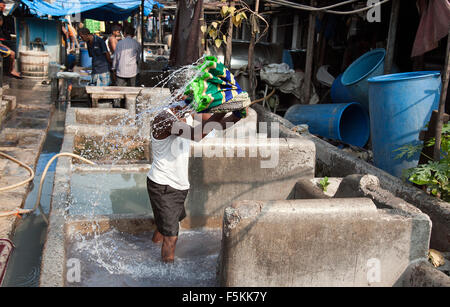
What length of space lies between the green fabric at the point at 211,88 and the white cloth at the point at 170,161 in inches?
17.0

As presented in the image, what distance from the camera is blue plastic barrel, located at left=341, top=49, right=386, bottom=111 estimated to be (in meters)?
7.48

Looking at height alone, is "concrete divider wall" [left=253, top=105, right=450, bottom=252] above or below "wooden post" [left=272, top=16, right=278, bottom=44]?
below

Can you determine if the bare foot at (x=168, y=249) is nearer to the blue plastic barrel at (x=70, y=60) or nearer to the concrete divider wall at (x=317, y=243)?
the concrete divider wall at (x=317, y=243)

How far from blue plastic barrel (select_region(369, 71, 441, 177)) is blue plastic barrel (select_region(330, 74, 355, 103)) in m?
2.84

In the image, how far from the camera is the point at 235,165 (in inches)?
170

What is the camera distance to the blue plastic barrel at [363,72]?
7477 mm

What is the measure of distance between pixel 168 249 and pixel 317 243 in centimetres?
138

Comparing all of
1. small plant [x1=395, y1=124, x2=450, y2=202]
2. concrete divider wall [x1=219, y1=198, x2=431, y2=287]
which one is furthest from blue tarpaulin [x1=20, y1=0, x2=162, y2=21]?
concrete divider wall [x1=219, y1=198, x2=431, y2=287]

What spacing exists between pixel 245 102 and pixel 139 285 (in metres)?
1.70

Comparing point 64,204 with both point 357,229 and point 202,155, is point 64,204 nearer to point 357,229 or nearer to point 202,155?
point 202,155

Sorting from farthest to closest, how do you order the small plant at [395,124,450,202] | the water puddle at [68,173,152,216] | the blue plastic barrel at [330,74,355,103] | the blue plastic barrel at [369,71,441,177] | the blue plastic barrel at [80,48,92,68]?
1. the blue plastic barrel at [80,48,92,68]
2. the blue plastic barrel at [330,74,355,103]
3. the blue plastic barrel at [369,71,441,177]
4. the water puddle at [68,173,152,216]
5. the small plant at [395,124,450,202]

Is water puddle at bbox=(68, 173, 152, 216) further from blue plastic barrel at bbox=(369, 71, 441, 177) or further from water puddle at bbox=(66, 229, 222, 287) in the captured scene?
blue plastic barrel at bbox=(369, 71, 441, 177)

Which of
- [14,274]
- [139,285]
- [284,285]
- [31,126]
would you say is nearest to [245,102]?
[284,285]

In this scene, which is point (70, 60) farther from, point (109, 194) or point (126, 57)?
point (109, 194)
